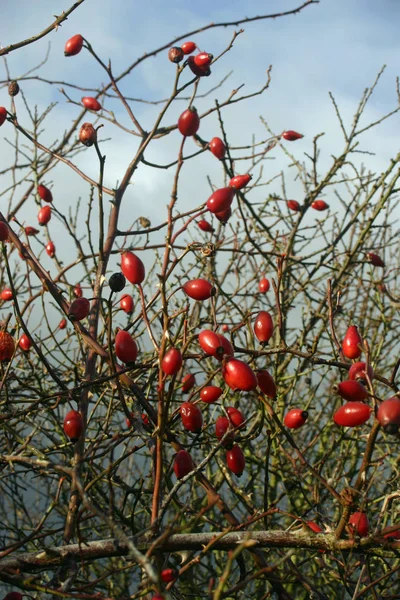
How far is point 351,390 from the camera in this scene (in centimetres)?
124

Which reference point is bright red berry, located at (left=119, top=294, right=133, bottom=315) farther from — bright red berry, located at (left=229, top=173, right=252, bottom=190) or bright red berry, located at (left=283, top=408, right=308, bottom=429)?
bright red berry, located at (left=283, top=408, right=308, bottom=429)

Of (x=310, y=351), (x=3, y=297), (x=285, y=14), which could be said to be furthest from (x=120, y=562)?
(x=285, y=14)

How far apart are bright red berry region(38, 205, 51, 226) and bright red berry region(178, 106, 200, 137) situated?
1.06m

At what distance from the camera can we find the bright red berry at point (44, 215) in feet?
9.34

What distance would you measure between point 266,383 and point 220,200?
23.2 inches

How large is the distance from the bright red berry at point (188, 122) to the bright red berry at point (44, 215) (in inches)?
41.8

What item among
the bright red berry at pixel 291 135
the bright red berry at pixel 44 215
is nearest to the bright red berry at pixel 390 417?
the bright red berry at pixel 44 215

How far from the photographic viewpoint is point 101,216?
5.57 feet

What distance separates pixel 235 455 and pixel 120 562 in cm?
364

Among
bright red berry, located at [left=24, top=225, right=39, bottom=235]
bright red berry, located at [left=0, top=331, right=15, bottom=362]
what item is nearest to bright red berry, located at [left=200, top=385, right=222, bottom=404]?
bright red berry, located at [left=0, top=331, right=15, bottom=362]

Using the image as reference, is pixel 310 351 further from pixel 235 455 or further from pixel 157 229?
pixel 157 229

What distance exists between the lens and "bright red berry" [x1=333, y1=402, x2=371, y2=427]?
4.13 feet

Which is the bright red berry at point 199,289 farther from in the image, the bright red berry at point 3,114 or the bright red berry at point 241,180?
the bright red berry at point 3,114

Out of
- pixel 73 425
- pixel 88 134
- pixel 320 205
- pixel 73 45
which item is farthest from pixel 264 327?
pixel 320 205
